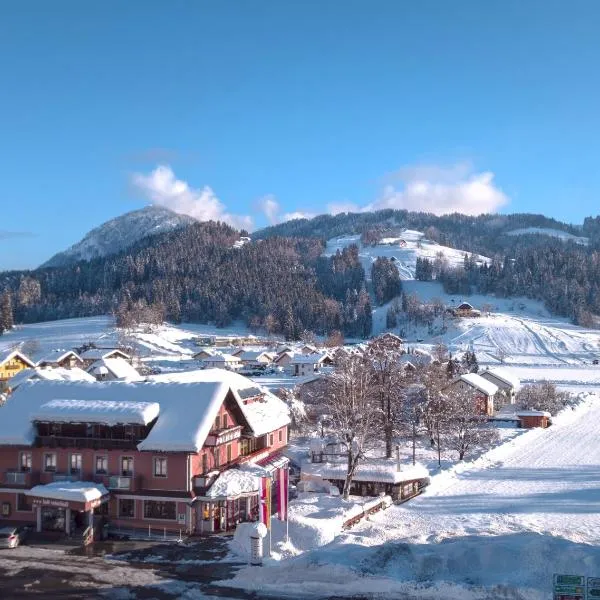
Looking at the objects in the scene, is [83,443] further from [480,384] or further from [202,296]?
[202,296]

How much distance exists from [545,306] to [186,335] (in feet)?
305

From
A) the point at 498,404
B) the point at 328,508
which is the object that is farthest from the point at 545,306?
the point at 328,508

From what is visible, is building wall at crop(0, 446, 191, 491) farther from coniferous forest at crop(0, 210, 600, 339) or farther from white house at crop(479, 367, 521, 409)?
coniferous forest at crop(0, 210, 600, 339)

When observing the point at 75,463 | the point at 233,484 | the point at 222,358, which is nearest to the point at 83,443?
the point at 75,463

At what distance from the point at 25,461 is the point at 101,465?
11.7 feet

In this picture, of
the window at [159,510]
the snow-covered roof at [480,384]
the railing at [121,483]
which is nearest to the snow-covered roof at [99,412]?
the railing at [121,483]

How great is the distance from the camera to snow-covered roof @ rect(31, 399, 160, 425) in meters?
26.7

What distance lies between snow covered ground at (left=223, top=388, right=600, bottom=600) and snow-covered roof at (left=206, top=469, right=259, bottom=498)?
4.79 m

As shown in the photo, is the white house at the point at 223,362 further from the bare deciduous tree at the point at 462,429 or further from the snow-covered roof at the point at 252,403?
the snow-covered roof at the point at 252,403

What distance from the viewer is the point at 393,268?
652ft

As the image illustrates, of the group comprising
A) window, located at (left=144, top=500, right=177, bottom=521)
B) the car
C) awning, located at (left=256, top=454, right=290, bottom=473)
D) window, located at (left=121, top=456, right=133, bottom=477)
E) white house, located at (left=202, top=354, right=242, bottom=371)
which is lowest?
the car

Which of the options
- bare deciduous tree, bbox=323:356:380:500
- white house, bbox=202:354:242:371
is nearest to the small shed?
bare deciduous tree, bbox=323:356:380:500

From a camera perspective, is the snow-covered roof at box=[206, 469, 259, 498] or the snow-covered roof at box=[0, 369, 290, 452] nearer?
the snow-covered roof at box=[0, 369, 290, 452]

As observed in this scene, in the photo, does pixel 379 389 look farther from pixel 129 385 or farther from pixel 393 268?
pixel 393 268
